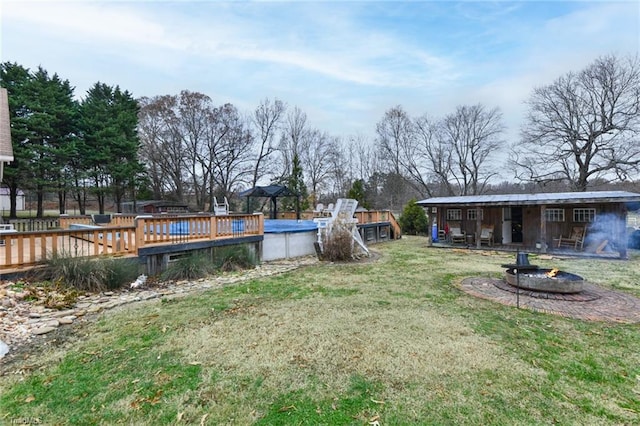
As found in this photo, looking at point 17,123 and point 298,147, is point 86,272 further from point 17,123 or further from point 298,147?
point 298,147

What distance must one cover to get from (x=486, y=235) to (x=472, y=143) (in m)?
15.9

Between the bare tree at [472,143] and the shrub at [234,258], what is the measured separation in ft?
76.4

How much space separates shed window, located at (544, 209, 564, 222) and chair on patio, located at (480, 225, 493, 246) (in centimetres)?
205

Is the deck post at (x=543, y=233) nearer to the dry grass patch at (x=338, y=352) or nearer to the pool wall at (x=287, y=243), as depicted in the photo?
the pool wall at (x=287, y=243)

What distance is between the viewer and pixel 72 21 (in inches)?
Answer: 264

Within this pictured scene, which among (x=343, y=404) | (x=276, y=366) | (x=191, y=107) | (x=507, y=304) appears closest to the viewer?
(x=343, y=404)

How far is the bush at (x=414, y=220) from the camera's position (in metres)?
18.4

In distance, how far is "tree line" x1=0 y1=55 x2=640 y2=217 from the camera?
18.6 metres

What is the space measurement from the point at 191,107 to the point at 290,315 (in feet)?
92.2

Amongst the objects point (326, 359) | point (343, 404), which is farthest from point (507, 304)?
point (343, 404)

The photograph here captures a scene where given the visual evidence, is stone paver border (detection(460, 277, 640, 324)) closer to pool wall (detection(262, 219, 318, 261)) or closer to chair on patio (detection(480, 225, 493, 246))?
pool wall (detection(262, 219, 318, 261))

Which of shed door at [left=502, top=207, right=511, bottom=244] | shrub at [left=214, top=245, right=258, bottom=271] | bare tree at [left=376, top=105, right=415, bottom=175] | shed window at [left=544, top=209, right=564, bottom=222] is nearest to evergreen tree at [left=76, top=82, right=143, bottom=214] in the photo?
shrub at [left=214, top=245, right=258, bottom=271]

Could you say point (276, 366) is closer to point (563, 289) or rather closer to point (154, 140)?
point (563, 289)

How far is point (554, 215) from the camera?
41.0 ft
